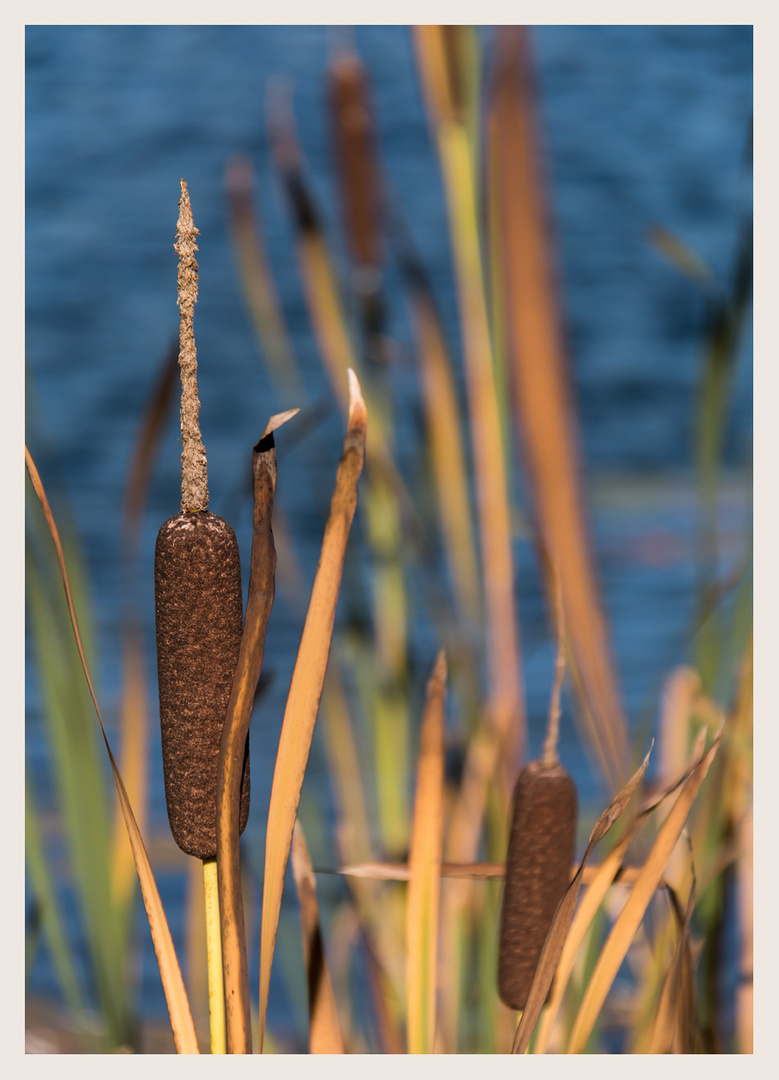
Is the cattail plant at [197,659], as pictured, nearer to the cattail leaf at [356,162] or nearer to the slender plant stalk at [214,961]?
the slender plant stalk at [214,961]

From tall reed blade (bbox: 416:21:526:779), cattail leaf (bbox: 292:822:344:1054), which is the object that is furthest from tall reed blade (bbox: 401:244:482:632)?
cattail leaf (bbox: 292:822:344:1054)

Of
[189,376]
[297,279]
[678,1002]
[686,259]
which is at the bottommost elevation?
[678,1002]

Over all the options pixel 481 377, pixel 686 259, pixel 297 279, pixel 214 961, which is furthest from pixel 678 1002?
pixel 297 279

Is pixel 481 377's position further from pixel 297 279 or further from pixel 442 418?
pixel 297 279

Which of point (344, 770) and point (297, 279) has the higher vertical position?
point (297, 279)

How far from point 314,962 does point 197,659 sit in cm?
23

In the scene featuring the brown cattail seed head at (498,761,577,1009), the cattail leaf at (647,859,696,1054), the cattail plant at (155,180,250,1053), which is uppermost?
the cattail plant at (155,180,250,1053)

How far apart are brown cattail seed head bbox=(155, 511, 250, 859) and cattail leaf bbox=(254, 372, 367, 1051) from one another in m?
0.04

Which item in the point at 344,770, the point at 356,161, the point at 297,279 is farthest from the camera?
the point at 297,279

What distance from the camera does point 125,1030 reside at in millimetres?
621

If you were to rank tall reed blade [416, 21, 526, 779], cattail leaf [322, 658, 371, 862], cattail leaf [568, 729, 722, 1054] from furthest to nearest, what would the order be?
cattail leaf [322, 658, 371, 862] < tall reed blade [416, 21, 526, 779] < cattail leaf [568, 729, 722, 1054]

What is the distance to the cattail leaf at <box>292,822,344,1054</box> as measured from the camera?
0.48 m

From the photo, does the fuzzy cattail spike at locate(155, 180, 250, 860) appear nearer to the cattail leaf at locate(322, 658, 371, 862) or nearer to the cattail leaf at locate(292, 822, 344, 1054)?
the cattail leaf at locate(292, 822, 344, 1054)

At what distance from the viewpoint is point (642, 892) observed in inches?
17.0
